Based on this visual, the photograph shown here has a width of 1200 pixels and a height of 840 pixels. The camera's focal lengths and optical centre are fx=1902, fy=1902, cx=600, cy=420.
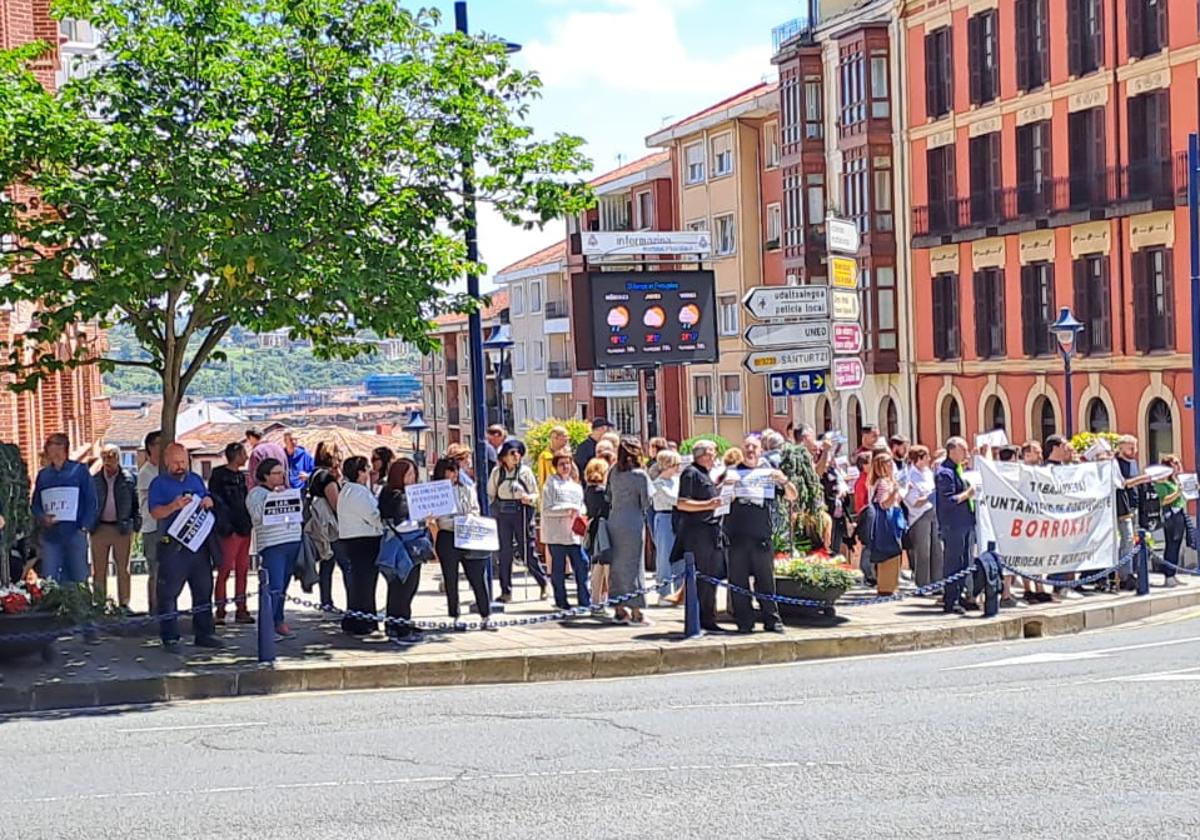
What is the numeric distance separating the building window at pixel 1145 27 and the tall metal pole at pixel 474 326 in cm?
2875

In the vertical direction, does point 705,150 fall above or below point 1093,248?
above

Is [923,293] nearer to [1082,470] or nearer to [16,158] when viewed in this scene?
[1082,470]

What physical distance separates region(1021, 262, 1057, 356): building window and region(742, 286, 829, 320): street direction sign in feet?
99.4

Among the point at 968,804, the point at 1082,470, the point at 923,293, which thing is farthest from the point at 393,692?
the point at 923,293

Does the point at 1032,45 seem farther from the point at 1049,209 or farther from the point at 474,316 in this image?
the point at 474,316

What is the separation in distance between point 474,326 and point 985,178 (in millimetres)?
35842

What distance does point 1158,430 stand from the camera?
45750 millimetres

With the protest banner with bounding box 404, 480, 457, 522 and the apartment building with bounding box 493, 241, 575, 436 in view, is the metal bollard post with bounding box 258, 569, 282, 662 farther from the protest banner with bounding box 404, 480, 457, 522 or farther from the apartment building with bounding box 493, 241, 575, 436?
the apartment building with bounding box 493, 241, 575, 436

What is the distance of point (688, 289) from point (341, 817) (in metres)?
14.7

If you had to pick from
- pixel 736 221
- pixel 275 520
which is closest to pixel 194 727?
pixel 275 520

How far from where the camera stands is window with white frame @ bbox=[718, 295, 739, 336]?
70125 mm

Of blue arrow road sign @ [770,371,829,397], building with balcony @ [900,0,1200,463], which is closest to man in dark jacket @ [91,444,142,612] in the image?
blue arrow road sign @ [770,371,829,397]

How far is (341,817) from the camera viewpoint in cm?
973

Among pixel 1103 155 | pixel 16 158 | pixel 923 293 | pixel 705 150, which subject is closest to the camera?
pixel 16 158
